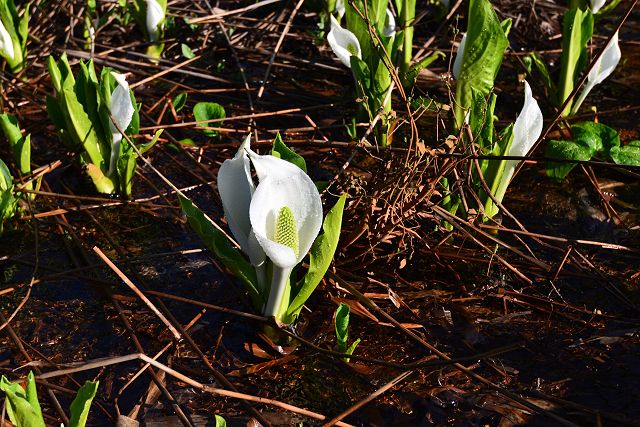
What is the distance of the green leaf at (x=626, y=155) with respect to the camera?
222cm

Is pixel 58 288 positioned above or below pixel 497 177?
below

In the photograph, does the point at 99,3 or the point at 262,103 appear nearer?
the point at 262,103

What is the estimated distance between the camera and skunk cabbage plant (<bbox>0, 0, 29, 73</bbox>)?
8.64 ft

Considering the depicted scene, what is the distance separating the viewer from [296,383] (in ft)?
5.19

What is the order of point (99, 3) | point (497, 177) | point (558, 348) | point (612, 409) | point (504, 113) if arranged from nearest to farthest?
point (612, 409)
point (558, 348)
point (497, 177)
point (504, 113)
point (99, 3)

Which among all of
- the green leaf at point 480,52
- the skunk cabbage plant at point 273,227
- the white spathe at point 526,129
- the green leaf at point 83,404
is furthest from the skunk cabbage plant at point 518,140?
the green leaf at point 83,404

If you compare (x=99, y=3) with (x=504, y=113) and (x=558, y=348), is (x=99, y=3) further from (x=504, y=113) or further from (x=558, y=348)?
(x=558, y=348)

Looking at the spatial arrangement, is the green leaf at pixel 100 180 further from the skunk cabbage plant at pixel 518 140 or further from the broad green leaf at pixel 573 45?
the broad green leaf at pixel 573 45

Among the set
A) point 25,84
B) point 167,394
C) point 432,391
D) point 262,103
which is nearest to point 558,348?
point 432,391

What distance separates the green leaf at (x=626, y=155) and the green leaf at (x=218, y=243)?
3.90 ft

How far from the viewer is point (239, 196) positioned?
1561 mm

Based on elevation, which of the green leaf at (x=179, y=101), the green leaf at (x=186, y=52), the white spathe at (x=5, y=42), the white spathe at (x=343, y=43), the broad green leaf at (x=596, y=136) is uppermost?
the white spathe at (x=343, y=43)

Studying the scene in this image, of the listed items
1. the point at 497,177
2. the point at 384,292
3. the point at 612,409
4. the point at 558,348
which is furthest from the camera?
the point at 497,177

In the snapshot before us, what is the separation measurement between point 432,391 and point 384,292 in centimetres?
34
